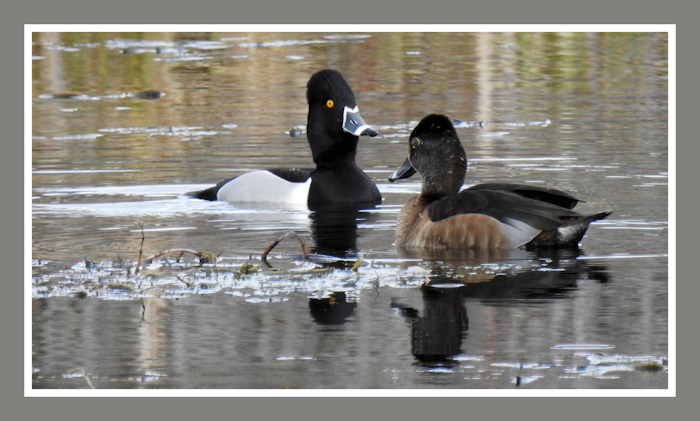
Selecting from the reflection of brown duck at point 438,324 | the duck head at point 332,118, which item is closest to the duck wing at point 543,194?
the reflection of brown duck at point 438,324

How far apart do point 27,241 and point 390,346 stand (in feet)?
8.47

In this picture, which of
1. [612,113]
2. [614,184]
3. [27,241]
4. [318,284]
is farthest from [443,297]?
[612,113]

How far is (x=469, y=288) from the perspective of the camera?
24.8ft

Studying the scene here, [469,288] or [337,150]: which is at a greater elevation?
[337,150]

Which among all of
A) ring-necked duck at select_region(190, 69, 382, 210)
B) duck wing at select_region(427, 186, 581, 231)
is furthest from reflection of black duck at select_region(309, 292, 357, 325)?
ring-necked duck at select_region(190, 69, 382, 210)

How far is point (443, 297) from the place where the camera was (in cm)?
735

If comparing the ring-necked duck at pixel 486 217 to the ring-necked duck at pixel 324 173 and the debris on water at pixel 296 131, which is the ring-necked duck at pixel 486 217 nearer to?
the ring-necked duck at pixel 324 173

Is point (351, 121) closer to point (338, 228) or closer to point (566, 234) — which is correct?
point (338, 228)

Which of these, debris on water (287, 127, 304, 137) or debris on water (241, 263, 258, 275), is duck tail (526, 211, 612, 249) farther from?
debris on water (287, 127, 304, 137)

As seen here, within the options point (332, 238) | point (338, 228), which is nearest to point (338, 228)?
point (338, 228)

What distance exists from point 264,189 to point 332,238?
7.59 ft

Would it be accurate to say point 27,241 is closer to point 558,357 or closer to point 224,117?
point 558,357

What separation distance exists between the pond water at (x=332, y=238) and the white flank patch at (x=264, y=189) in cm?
34

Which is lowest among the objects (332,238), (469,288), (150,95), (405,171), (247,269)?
(469,288)
